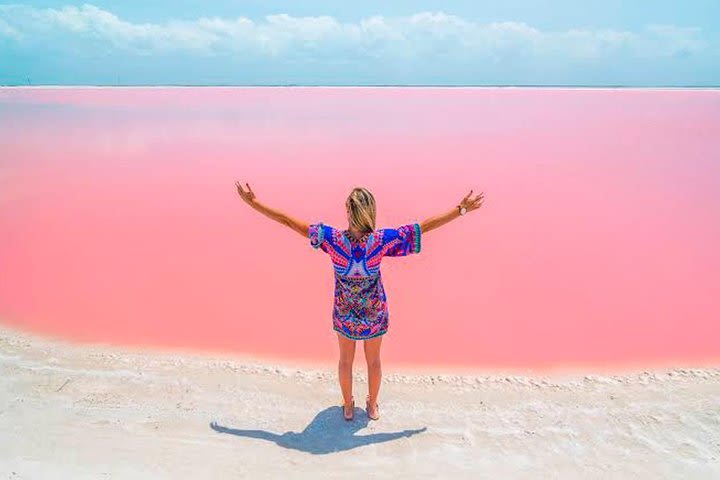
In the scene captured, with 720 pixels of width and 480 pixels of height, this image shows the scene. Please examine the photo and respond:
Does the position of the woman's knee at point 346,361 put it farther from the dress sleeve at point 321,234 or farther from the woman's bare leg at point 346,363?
the dress sleeve at point 321,234

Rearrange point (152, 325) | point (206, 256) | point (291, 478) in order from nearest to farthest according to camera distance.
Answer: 1. point (291, 478)
2. point (152, 325)
3. point (206, 256)

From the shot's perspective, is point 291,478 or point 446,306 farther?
point 446,306

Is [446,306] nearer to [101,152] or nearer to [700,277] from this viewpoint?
[700,277]

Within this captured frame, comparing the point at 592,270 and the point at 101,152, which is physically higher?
the point at 101,152

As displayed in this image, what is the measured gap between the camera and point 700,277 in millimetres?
5359

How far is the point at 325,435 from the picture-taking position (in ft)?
9.55

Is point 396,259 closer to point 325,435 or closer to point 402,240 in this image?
point 325,435

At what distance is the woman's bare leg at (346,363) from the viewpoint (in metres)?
2.81

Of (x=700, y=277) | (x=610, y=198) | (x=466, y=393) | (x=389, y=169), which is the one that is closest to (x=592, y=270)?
(x=700, y=277)

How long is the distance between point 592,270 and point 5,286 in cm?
572

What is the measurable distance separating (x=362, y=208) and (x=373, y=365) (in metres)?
0.94

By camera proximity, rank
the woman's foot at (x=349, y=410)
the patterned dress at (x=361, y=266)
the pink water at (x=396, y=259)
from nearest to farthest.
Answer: the patterned dress at (x=361, y=266) < the woman's foot at (x=349, y=410) < the pink water at (x=396, y=259)

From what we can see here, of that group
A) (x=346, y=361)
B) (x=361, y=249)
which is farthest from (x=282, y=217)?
(x=346, y=361)

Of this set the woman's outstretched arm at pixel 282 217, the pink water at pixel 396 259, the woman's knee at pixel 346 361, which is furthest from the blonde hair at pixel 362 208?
the pink water at pixel 396 259
